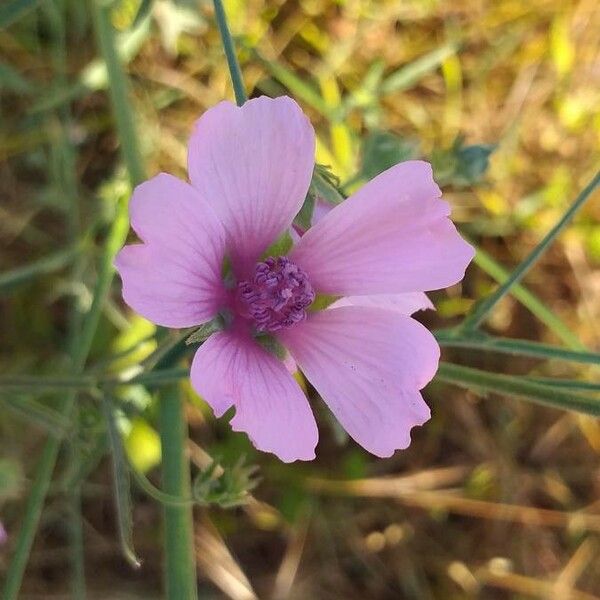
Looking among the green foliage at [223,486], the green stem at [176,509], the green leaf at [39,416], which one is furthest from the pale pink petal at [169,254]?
the green leaf at [39,416]

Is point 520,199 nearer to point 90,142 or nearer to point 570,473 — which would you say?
point 570,473

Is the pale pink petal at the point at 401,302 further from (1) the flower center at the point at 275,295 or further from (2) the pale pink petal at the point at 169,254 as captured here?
(2) the pale pink petal at the point at 169,254

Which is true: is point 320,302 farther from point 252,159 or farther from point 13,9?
point 13,9

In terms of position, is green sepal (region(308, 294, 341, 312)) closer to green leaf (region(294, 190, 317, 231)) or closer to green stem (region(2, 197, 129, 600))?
green leaf (region(294, 190, 317, 231))

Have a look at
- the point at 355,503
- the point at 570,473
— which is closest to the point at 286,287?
the point at 355,503

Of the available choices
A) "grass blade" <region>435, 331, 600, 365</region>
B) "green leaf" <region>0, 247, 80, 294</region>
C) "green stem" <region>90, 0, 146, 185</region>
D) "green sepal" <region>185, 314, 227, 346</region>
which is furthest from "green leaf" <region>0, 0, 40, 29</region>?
"grass blade" <region>435, 331, 600, 365</region>

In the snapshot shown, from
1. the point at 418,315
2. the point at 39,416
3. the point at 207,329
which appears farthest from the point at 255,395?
the point at 418,315
